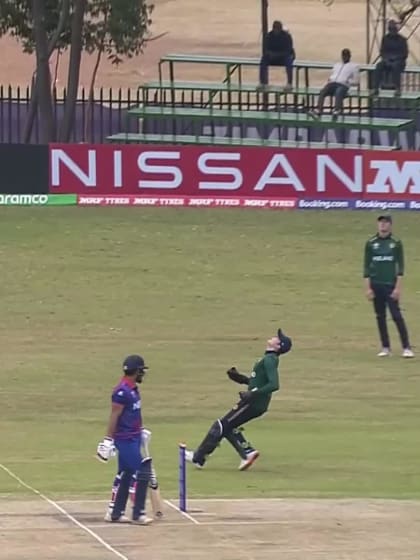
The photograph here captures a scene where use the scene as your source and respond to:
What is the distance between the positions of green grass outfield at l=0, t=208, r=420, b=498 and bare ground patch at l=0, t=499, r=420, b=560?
2.52 ft

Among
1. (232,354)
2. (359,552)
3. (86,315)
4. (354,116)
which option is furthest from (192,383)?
(354,116)

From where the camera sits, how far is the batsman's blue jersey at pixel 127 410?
14133mm

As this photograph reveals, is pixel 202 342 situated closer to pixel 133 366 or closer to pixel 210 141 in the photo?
pixel 133 366

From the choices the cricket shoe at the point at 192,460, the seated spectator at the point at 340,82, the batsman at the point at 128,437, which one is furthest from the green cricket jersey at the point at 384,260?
the seated spectator at the point at 340,82

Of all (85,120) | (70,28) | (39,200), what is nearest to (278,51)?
(85,120)

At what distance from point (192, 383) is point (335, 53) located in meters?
61.2

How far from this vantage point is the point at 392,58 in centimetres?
4284

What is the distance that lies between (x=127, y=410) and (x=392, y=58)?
97.9 feet

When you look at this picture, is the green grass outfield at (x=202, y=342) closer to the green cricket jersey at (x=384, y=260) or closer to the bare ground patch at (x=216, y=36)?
the green cricket jersey at (x=384, y=260)

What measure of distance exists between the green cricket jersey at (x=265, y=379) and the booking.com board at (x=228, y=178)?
1855cm

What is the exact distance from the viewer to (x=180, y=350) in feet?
80.9

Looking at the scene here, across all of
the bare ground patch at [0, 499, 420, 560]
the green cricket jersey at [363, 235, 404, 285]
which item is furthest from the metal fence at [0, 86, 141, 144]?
the bare ground patch at [0, 499, 420, 560]

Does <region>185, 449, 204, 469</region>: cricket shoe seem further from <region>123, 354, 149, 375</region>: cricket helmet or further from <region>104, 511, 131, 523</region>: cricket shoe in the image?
<region>123, 354, 149, 375</region>: cricket helmet

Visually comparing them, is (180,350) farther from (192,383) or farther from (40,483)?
(40,483)
